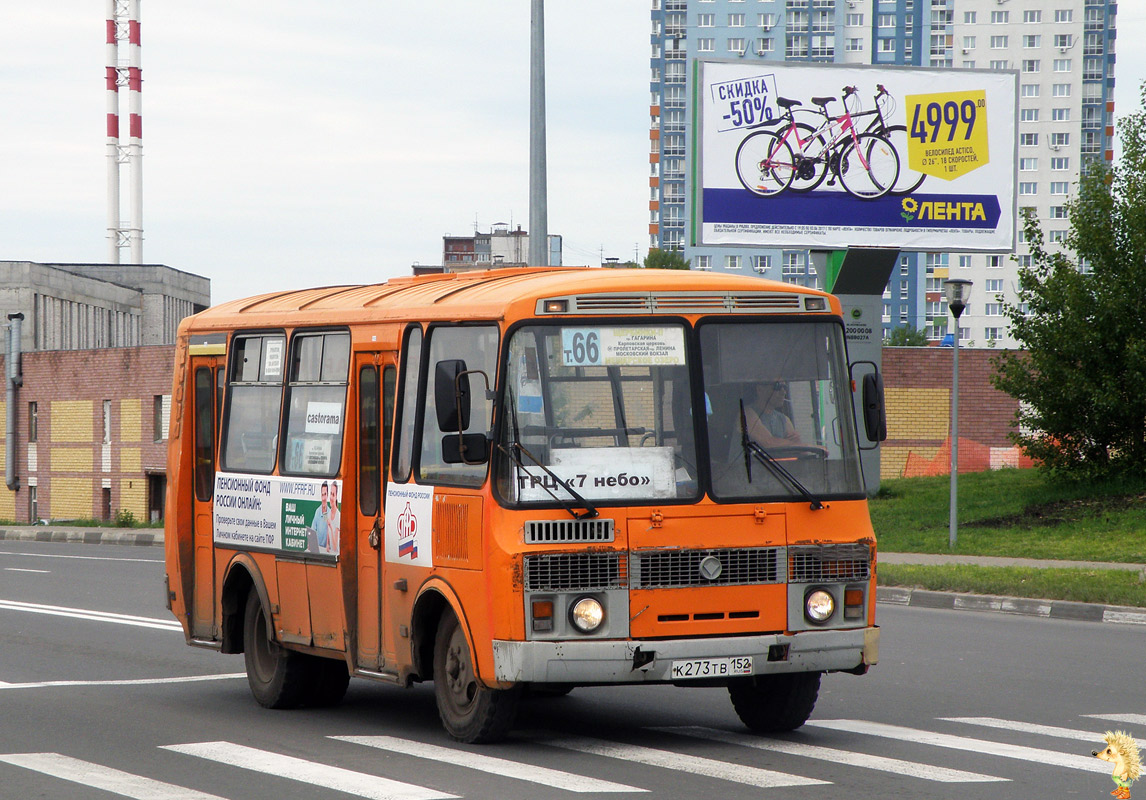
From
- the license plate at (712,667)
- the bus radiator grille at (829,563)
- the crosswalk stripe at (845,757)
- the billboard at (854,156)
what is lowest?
the crosswalk stripe at (845,757)

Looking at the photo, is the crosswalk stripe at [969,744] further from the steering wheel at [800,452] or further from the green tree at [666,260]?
the green tree at [666,260]

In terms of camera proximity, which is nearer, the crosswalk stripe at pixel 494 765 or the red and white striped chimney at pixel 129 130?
the crosswalk stripe at pixel 494 765

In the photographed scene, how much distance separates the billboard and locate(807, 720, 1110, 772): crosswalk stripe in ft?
69.8

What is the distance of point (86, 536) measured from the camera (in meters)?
38.8

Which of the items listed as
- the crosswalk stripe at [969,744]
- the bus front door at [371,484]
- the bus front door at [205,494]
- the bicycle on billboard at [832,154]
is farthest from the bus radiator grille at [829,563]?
the bicycle on billboard at [832,154]

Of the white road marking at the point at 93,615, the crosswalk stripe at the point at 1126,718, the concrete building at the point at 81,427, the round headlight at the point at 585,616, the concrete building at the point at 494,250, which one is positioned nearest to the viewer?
the round headlight at the point at 585,616

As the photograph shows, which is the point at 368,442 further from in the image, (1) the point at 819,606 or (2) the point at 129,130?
(2) the point at 129,130

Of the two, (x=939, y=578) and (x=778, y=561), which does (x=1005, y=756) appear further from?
(x=939, y=578)

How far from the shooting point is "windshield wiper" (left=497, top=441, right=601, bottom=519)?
795cm

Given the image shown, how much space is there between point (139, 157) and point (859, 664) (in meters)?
76.4

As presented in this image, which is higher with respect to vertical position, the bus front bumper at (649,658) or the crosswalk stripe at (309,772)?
the bus front bumper at (649,658)

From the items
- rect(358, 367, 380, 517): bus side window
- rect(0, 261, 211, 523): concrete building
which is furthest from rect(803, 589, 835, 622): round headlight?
rect(0, 261, 211, 523): concrete building

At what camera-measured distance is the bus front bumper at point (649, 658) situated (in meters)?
7.88

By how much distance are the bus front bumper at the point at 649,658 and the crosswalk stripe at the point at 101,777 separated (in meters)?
1.62
